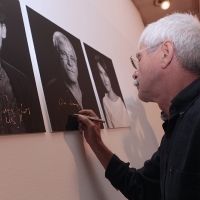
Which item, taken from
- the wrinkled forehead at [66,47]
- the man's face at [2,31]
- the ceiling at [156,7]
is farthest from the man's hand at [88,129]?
the ceiling at [156,7]

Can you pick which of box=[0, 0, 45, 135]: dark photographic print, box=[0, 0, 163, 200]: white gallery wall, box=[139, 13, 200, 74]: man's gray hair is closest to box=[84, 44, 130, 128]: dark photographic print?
box=[0, 0, 163, 200]: white gallery wall

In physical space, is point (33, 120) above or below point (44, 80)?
below

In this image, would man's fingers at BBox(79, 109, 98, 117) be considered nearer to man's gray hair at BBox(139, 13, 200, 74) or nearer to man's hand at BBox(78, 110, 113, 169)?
man's hand at BBox(78, 110, 113, 169)

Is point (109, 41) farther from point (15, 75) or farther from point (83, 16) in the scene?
point (15, 75)

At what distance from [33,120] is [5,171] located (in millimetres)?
147

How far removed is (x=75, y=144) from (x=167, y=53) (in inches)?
16.5

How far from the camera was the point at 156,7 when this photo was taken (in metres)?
2.49

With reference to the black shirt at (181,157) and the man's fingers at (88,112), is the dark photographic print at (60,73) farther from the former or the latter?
the black shirt at (181,157)

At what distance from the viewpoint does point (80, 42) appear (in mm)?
1010

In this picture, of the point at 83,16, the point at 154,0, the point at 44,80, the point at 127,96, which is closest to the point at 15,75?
the point at 44,80

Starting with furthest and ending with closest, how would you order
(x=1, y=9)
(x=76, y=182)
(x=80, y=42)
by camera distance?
(x=80, y=42) → (x=76, y=182) → (x=1, y=9)

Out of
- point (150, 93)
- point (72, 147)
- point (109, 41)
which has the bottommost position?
point (72, 147)

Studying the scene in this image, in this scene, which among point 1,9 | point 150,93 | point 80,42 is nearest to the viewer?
point 1,9

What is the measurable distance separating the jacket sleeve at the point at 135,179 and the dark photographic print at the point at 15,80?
37cm
